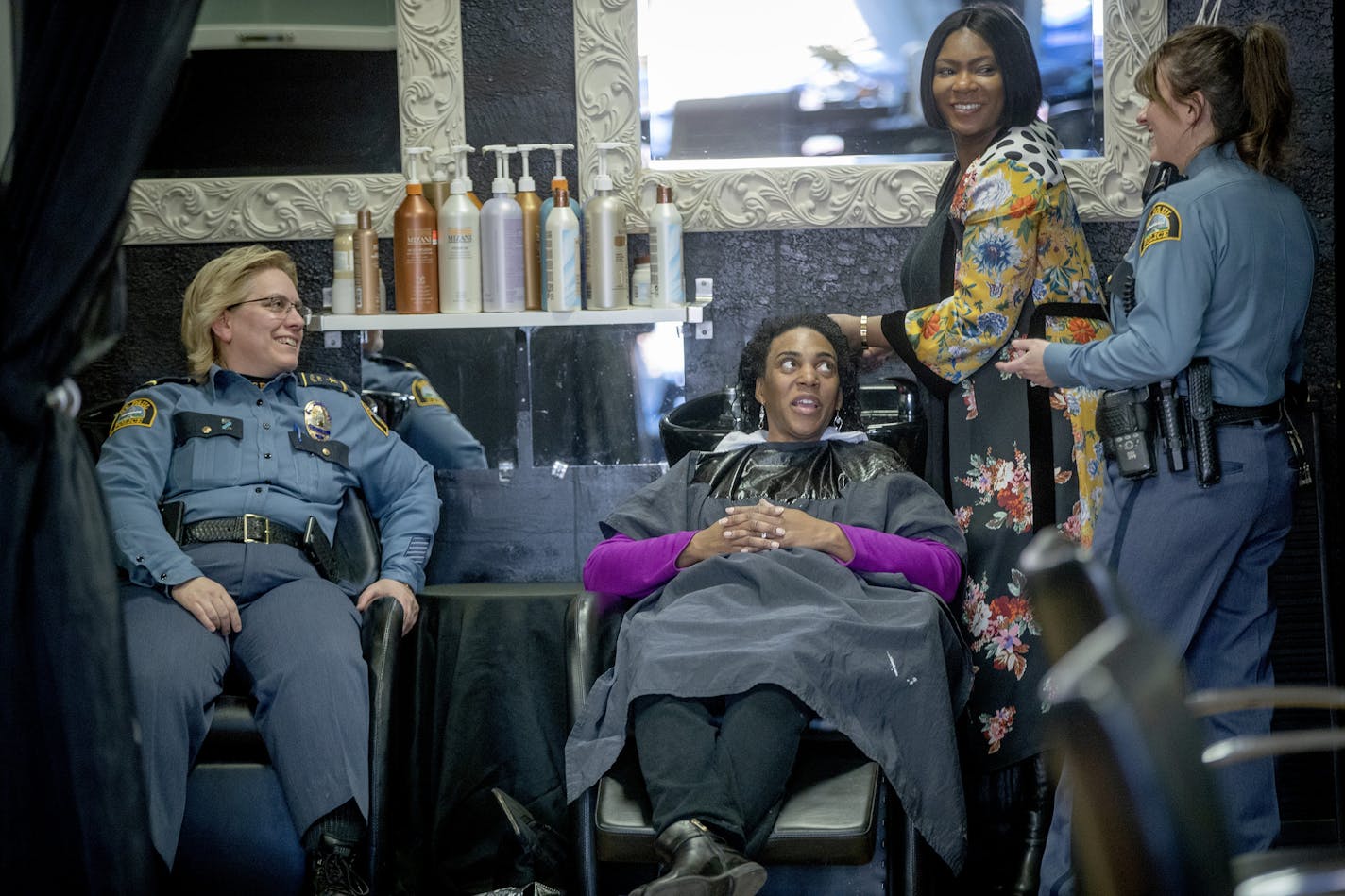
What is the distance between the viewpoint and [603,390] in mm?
3373

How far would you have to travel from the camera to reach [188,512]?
2.90 meters

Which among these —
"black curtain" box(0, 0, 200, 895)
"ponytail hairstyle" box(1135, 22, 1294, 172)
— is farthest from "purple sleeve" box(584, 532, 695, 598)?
"ponytail hairstyle" box(1135, 22, 1294, 172)

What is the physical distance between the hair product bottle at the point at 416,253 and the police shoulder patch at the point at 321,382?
24 centimetres

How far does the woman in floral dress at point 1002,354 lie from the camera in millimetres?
2711

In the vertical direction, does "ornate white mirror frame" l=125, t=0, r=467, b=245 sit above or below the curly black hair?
above

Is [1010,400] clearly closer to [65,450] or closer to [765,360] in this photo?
[765,360]

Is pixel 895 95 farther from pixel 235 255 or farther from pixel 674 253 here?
pixel 235 255

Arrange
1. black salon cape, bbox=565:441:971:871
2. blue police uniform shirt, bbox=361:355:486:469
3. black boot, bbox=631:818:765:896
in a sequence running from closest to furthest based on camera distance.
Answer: black boot, bbox=631:818:765:896
black salon cape, bbox=565:441:971:871
blue police uniform shirt, bbox=361:355:486:469

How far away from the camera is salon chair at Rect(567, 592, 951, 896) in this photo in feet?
7.25

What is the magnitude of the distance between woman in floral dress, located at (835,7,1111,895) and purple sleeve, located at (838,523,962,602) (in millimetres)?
153

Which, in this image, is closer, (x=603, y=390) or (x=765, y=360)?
(x=765, y=360)

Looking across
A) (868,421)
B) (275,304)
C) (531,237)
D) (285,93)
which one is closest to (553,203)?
(531,237)

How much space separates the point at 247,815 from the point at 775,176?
188cm

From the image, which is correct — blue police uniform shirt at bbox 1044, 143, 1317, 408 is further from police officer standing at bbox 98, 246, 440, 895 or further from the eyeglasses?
the eyeglasses
